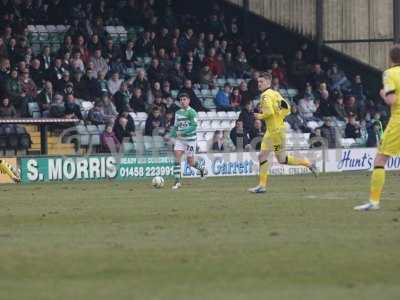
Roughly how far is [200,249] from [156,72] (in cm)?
2321

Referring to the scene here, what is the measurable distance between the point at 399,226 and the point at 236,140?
65.0 ft

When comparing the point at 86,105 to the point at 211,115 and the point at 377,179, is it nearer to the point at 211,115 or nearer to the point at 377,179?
the point at 211,115

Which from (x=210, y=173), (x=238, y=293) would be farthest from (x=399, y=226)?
(x=210, y=173)

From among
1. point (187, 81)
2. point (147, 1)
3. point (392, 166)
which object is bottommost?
point (392, 166)

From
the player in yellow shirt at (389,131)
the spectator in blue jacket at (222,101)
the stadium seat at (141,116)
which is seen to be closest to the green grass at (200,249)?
the player in yellow shirt at (389,131)

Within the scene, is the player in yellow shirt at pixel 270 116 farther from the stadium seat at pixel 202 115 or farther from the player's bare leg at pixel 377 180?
the stadium seat at pixel 202 115

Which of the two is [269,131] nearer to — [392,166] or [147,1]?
[392,166]

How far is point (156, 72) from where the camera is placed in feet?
115

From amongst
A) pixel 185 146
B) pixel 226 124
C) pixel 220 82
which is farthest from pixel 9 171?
pixel 220 82

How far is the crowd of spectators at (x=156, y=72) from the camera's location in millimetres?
31781

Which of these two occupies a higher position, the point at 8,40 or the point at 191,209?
the point at 8,40

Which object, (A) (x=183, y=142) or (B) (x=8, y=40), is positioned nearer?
(A) (x=183, y=142)

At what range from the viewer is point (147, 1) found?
39.1 m

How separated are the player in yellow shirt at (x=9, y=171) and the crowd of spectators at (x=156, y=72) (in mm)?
1761
